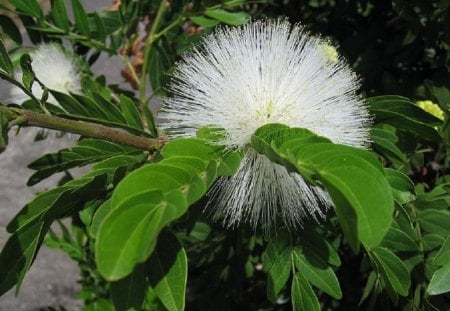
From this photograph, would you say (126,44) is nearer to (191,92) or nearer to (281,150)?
(191,92)

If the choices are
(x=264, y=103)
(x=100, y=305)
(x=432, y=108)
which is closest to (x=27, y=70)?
(x=264, y=103)

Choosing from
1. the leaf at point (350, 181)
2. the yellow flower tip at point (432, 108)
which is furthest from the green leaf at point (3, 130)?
the yellow flower tip at point (432, 108)

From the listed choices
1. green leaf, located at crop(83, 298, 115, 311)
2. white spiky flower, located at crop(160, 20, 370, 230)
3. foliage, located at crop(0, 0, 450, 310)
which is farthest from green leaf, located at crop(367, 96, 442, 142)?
green leaf, located at crop(83, 298, 115, 311)

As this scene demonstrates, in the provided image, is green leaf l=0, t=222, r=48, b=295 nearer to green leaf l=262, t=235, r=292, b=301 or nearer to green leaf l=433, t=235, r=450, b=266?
green leaf l=262, t=235, r=292, b=301

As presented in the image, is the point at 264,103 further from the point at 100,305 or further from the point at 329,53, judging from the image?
the point at 100,305

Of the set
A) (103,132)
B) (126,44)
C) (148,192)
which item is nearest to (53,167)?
(103,132)
